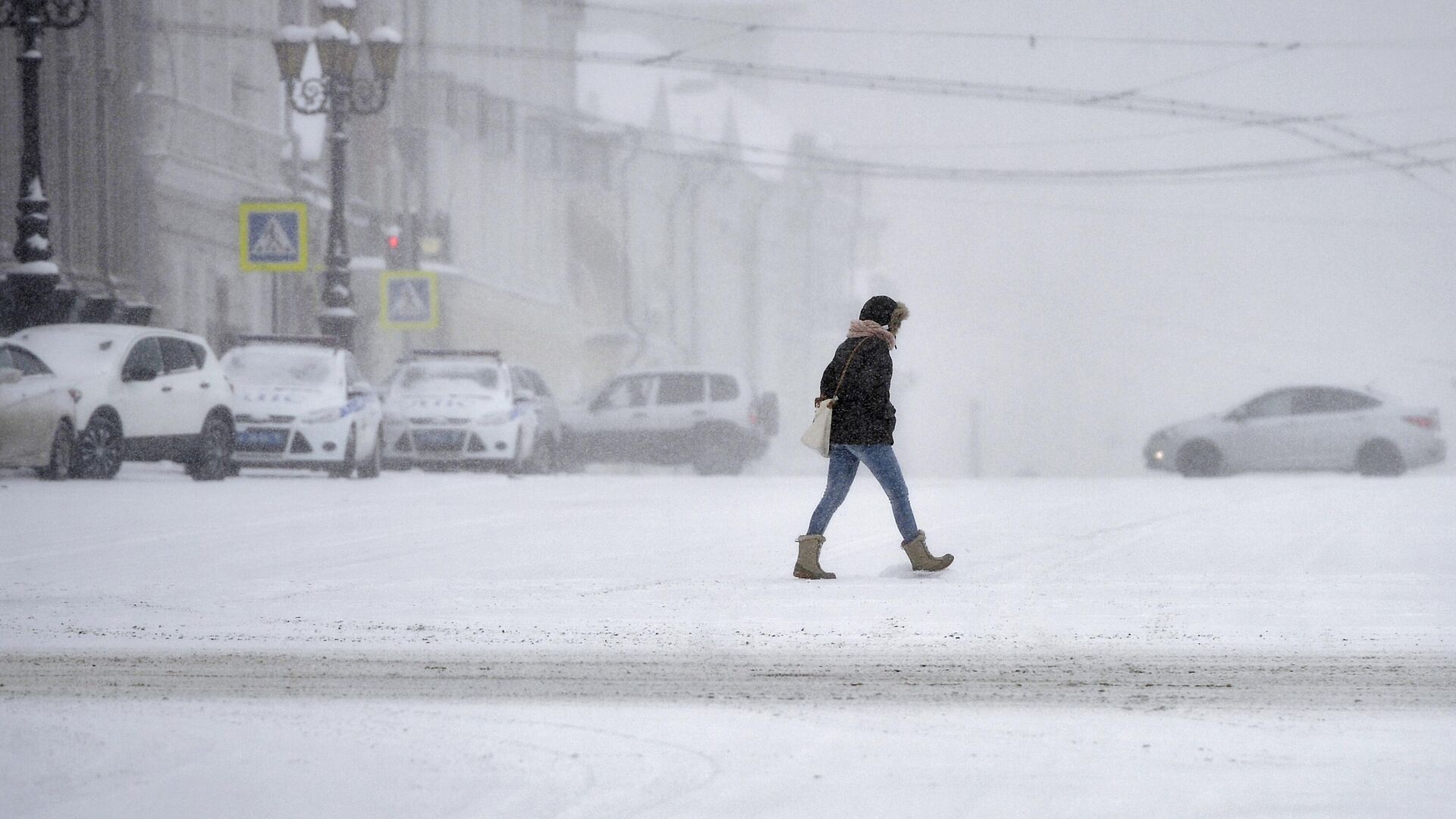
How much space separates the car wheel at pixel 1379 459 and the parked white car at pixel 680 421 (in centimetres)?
853

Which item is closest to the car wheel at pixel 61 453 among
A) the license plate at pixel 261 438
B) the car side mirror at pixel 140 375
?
the car side mirror at pixel 140 375

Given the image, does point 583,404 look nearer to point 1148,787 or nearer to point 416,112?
point 416,112

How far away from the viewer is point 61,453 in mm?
21078

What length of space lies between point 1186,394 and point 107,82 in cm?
6925

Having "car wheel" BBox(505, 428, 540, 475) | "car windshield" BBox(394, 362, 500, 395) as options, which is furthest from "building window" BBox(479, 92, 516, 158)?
"car windshield" BBox(394, 362, 500, 395)

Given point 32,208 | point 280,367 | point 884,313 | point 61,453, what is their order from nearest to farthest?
point 884,313 → point 61,453 → point 32,208 → point 280,367

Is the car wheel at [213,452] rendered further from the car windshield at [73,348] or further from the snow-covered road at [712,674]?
the snow-covered road at [712,674]

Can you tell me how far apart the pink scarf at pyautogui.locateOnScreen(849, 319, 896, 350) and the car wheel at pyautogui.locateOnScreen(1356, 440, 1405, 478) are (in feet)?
68.0

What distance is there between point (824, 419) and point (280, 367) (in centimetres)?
1556

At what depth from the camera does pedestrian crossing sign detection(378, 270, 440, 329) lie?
33.7 m

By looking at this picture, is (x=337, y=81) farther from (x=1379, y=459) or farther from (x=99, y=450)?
(x=1379, y=459)

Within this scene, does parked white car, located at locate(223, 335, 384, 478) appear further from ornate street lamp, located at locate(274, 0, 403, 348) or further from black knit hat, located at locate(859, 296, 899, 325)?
black knit hat, located at locate(859, 296, 899, 325)

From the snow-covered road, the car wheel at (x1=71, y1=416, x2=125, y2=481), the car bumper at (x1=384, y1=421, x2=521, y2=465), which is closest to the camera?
the snow-covered road

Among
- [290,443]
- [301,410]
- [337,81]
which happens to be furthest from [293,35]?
[290,443]
